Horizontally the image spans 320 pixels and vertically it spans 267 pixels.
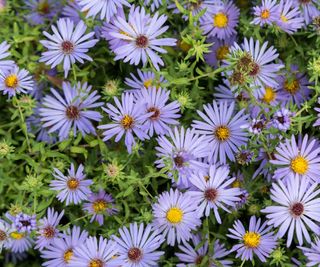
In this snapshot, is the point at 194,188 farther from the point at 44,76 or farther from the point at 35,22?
the point at 35,22

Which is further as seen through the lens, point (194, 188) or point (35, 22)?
point (35, 22)

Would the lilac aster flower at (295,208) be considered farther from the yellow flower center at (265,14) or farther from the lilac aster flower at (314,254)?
the yellow flower center at (265,14)

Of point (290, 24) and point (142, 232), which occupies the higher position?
point (290, 24)

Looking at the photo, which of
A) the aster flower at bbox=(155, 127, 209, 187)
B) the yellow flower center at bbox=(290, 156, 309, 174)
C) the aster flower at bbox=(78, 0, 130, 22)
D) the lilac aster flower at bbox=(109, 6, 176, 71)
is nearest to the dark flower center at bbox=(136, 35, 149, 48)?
the lilac aster flower at bbox=(109, 6, 176, 71)

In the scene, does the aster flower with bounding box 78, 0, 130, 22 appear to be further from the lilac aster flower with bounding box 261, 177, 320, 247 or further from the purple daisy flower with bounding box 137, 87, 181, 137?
the lilac aster flower with bounding box 261, 177, 320, 247

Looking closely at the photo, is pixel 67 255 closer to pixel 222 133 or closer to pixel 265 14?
pixel 222 133

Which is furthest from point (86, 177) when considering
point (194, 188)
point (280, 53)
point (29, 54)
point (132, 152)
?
point (280, 53)

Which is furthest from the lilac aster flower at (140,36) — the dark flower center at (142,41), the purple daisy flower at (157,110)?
the purple daisy flower at (157,110)
